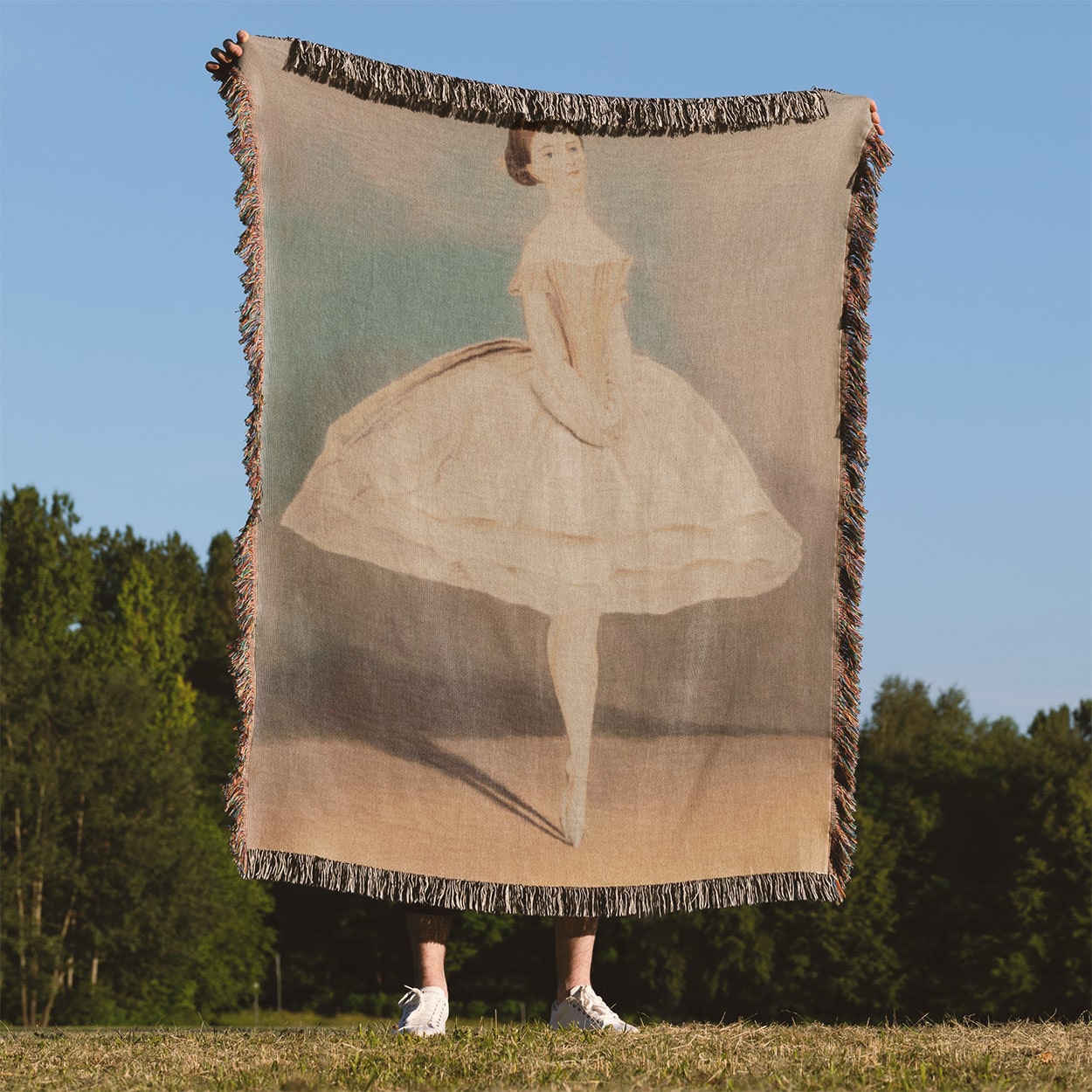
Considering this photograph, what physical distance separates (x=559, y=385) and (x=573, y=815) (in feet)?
5.51

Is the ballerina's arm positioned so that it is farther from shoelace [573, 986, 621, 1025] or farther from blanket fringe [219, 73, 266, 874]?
shoelace [573, 986, 621, 1025]

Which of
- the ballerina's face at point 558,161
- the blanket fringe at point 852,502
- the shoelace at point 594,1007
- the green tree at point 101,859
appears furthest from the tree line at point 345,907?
the ballerina's face at point 558,161

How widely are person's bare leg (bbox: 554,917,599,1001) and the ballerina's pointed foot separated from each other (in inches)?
11.7

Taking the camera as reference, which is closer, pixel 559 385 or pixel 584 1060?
pixel 584 1060

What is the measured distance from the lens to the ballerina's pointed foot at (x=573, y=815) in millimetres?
5715

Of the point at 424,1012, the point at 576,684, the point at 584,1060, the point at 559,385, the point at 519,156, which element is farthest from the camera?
the point at 519,156

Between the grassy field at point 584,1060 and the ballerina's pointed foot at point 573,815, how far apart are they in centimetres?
84

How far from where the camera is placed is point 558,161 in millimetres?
6070

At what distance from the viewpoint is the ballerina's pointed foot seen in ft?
18.7

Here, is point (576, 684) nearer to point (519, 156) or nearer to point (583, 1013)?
point (583, 1013)

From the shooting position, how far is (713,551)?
19.6ft

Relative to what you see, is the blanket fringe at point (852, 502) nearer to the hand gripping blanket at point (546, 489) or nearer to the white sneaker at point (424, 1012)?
the hand gripping blanket at point (546, 489)

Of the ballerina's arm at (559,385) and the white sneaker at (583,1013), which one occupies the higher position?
the ballerina's arm at (559,385)

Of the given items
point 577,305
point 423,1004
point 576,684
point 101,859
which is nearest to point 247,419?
point 577,305
